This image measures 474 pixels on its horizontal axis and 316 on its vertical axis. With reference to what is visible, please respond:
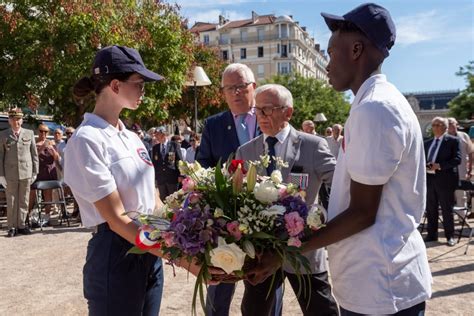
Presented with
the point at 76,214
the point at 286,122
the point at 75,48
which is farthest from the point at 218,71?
the point at 286,122

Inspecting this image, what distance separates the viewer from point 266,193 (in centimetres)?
191

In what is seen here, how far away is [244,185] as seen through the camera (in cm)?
202

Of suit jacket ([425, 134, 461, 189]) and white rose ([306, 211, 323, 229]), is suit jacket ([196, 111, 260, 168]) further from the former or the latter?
suit jacket ([425, 134, 461, 189])

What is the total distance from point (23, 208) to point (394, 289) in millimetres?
9317

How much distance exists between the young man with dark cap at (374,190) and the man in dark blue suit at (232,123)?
1.85 m

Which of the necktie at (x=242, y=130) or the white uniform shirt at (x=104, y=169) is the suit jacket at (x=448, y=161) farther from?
the white uniform shirt at (x=104, y=169)

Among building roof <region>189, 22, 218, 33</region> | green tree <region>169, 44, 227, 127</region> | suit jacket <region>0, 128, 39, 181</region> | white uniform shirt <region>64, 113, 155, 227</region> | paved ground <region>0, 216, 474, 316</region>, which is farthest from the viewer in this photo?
building roof <region>189, 22, 218, 33</region>

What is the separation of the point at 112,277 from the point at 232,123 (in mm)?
1831

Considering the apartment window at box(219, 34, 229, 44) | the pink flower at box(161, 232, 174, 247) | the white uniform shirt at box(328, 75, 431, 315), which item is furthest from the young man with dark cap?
the apartment window at box(219, 34, 229, 44)

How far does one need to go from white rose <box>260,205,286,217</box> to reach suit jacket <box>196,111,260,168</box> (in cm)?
189

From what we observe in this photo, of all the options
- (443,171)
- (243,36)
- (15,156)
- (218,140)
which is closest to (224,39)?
(243,36)

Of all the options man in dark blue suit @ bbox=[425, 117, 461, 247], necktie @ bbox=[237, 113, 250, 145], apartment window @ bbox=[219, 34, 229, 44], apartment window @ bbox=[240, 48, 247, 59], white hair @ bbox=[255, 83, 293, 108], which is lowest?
man in dark blue suit @ bbox=[425, 117, 461, 247]

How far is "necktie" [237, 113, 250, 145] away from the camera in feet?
12.5

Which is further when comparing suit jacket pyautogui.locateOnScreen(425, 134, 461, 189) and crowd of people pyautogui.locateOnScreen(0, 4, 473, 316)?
suit jacket pyautogui.locateOnScreen(425, 134, 461, 189)
